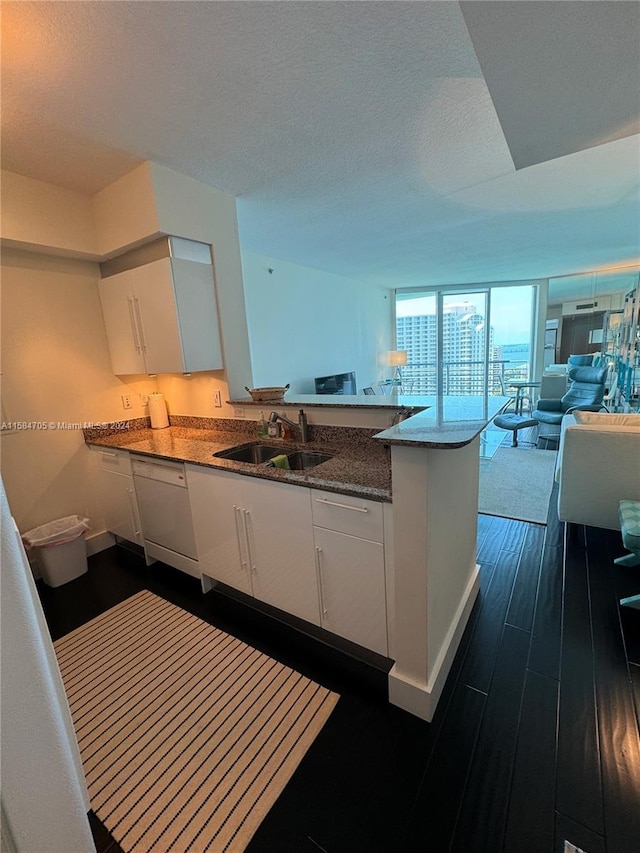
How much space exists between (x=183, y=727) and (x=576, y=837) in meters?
1.41

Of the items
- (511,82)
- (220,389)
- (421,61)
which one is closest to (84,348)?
(220,389)

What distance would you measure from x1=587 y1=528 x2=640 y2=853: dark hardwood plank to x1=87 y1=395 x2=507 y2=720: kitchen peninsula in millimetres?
573

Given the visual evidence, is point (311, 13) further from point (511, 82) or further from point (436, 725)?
point (436, 725)

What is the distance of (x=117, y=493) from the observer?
2691mm

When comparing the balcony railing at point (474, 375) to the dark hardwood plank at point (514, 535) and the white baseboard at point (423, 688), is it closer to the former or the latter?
the dark hardwood plank at point (514, 535)

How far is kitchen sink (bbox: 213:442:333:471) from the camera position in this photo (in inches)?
86.7

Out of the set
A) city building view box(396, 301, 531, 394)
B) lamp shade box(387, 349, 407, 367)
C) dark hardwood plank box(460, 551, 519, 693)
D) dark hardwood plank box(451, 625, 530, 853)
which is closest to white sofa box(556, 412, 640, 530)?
dark hardwood plank box(460, 551, 519, 693)

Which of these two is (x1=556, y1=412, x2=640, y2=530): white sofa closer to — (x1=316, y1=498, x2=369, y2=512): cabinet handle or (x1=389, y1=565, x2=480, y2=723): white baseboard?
(x1=389, y1=565, x2=480, y2=723): white baseboard

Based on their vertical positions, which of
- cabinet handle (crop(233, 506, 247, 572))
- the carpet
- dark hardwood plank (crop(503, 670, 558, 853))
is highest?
cabinet handle (crop(233, 506, 247, 572))

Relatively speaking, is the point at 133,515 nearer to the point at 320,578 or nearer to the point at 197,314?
the point at 197,314

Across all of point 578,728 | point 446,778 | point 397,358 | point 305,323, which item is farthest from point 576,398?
point 446,778

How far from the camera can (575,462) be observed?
2.57 metres

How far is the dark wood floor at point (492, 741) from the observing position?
1.12 metres

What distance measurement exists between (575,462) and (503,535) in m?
0.75
